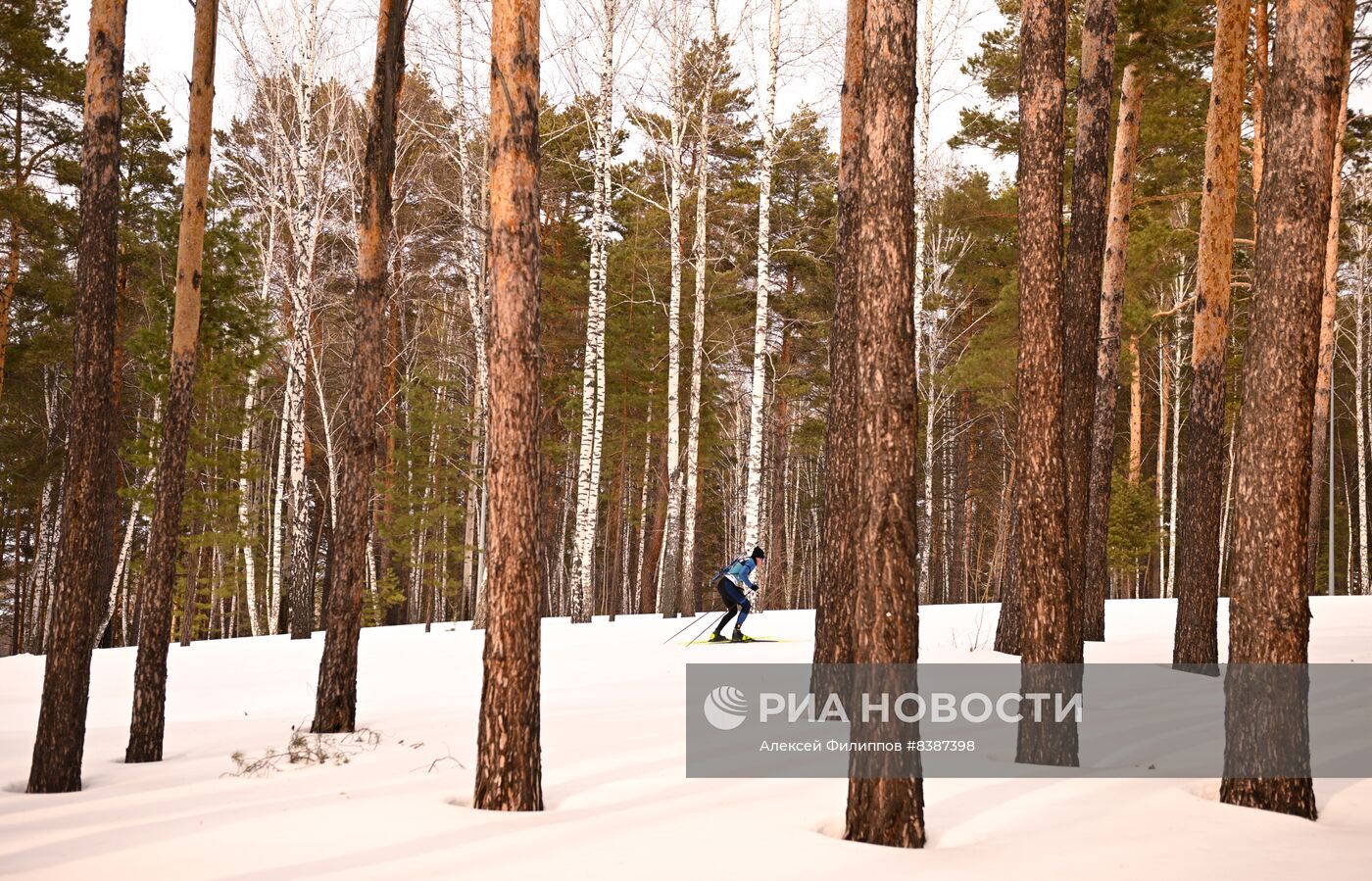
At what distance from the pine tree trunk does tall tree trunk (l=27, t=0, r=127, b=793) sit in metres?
1.72

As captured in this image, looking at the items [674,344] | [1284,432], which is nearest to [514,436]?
[1284,432]

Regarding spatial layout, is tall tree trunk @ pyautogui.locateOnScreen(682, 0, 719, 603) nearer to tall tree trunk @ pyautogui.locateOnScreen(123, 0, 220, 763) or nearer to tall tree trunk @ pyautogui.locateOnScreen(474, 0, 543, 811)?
tall tree trunk @ pyautogui.locateOnScreen(123, 0, 220, 763)

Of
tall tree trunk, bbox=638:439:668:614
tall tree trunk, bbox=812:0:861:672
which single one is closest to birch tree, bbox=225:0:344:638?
tall tree trunk, bbox=812:0:861:672

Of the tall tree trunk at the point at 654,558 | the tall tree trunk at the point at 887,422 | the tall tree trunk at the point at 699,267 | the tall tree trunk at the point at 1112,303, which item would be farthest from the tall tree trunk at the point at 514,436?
the tall tree trunk at the point at 654,558

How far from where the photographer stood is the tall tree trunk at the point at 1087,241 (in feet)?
28.0

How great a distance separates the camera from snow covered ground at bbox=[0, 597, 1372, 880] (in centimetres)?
442

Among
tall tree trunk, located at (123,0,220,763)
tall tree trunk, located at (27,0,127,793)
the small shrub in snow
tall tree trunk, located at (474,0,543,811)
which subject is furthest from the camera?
tall tree trunk, located at (123,0,220,763)

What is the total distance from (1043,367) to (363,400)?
205 inches

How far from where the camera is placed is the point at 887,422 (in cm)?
496

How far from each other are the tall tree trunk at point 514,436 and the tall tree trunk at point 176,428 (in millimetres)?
3108

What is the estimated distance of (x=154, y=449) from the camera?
684 inches

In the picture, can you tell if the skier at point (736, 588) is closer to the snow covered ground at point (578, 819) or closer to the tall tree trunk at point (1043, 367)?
the snow covered ground at point (578, 819)

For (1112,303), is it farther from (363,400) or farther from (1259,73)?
(363,400)

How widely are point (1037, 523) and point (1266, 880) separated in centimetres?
256
